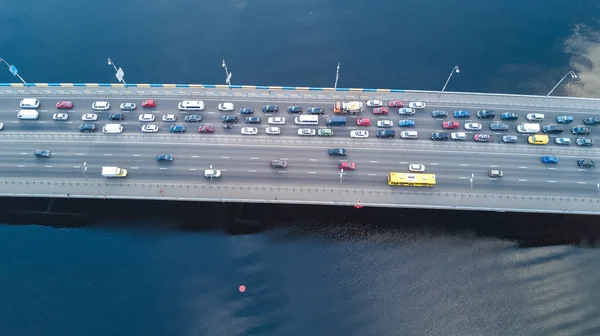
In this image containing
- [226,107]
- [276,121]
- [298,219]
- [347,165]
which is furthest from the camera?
[298,219]

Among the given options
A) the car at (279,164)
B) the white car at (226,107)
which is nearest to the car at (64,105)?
the white car at (226,107)

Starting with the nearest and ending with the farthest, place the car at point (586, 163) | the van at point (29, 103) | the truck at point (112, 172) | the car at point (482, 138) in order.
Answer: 1. the truck at point (112, 172)
2. the car at point (586, 163)
3. the car at point (482, 138)
4. the van at point (29, 103)

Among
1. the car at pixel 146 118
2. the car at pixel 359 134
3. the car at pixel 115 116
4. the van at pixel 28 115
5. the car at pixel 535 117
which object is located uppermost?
the van at pixel 28 115

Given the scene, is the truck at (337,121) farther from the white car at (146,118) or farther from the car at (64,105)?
the car at (64,105)

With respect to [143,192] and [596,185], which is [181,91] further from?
[596,185]

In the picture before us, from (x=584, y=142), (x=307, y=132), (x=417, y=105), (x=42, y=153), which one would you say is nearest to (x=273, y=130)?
(x=307, y=132)

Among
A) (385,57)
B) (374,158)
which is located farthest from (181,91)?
(385,57)

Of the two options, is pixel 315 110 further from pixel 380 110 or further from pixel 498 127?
pixel 498 127
